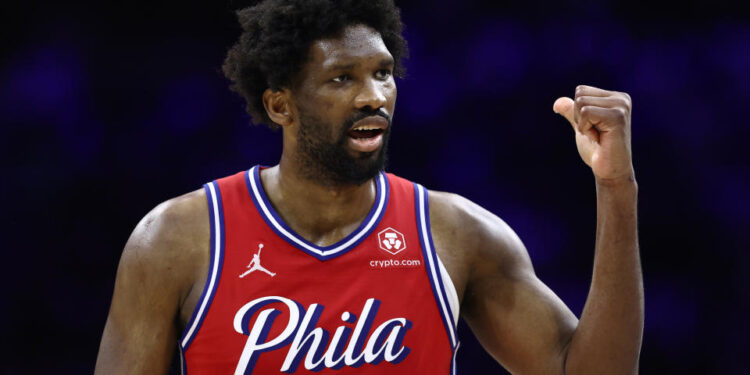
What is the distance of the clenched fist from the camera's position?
1957mm

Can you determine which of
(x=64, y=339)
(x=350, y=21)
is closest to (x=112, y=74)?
(x=64, y=339)

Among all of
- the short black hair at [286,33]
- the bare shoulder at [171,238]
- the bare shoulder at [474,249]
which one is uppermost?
the short black hair at [286,33]

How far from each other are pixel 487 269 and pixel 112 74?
7.48 feet

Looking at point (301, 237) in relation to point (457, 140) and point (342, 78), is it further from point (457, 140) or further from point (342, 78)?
point (457, 140)

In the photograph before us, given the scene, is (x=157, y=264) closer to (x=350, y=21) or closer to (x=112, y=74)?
(x=350, y=21)

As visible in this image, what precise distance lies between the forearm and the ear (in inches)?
33.1

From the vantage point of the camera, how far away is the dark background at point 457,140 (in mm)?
3908

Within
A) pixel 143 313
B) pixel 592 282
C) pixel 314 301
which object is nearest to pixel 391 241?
pixel 314 301

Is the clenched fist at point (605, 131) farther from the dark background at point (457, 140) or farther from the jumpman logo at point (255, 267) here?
the dark background at point (457, 140)

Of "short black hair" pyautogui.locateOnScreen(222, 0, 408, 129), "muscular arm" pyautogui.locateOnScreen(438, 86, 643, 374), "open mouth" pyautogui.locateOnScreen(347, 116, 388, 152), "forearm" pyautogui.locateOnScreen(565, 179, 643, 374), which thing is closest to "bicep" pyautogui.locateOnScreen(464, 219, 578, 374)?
"muscular arm" pyautogui.locateOnScreen(438, 86, 643, 374)

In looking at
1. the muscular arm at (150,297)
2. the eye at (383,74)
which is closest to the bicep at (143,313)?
the muscular arm at (150,297)

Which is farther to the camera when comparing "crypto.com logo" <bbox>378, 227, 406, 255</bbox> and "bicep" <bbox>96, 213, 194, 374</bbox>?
"crypto.com logo" <bbox>378, 227, 406, 255</bbox>

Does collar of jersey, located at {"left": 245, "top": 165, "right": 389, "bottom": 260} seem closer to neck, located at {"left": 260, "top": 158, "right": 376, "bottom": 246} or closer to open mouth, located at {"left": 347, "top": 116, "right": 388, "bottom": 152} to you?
neck, located at {"left": 260, "top": 158, "right": 376, "bottom": 246}

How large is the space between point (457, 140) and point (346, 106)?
204 centimetres
